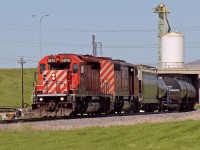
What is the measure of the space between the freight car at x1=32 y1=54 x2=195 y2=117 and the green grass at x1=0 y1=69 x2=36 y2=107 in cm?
4104

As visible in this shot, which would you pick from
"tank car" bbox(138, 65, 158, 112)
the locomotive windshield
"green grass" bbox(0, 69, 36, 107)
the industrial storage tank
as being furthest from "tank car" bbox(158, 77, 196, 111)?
the industrial storage tank

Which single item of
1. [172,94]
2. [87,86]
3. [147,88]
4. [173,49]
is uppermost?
[173,49]

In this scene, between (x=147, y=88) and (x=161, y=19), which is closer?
(x=147, y=88)

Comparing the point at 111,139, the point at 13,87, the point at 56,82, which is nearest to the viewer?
the point at 111,139

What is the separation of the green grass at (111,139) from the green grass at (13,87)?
2649 inches

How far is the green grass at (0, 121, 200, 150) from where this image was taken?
18.9 m

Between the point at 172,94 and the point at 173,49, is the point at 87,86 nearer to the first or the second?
the point at 172,94

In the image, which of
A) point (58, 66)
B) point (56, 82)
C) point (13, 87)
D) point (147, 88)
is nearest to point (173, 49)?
point (13, 87)

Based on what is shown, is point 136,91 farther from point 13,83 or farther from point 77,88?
point 13,83

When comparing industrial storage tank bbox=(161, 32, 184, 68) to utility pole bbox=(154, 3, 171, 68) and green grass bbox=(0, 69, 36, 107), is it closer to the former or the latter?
utility pole bbox=(154, 3, 171, 68)

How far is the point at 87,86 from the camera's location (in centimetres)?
4122

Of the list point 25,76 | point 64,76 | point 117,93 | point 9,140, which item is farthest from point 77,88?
point 25,76

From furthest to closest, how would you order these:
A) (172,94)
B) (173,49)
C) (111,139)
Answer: (173,49) < (172,94) < (111,139)

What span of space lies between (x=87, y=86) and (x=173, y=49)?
6202cm
